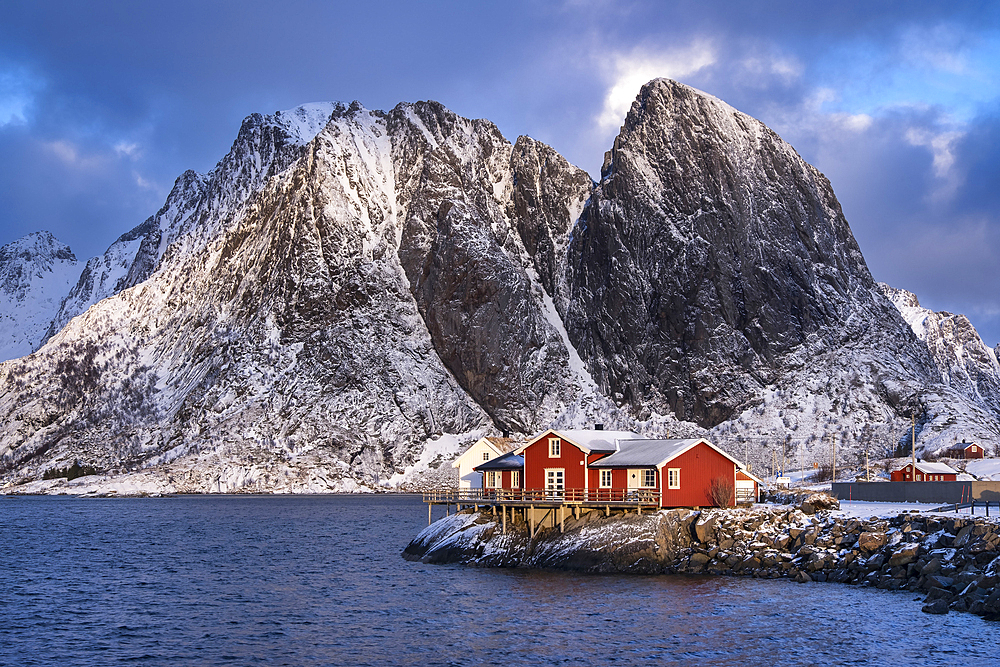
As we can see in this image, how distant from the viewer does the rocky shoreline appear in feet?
169

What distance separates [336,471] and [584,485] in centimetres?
12814

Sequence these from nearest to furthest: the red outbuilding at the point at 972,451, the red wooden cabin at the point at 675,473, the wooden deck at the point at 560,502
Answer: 1. the wooden deck at the point at 560,502
2. the red wooden cabin at the point at 675,473
3. the red outbuilding at the point at 972,451

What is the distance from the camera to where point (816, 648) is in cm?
4009

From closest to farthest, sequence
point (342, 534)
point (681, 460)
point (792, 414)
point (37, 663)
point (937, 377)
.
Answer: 1. point (37, 663)
2. point (681, 460)
3. point (342, 534)
4. point (792, 414)
5. point (937, 377)

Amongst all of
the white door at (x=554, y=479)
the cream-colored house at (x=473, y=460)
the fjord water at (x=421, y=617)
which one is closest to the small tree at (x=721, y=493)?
the white door at (x=554, y=479)

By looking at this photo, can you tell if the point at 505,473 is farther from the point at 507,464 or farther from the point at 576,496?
the point at 576,496

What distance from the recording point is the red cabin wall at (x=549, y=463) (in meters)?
70.1

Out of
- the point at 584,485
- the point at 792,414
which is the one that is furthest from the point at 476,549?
the point at 792,414

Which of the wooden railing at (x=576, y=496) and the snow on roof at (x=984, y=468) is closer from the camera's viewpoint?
the wooden railing at (x=576, y=496)

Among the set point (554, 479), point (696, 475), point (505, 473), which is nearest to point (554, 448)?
Answer: point (554, 479)

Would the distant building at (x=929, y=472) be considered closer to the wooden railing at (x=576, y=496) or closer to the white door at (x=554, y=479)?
the wooden railing at (x=576, y=496)

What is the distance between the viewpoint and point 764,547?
59812 mm

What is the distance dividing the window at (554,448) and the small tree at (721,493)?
36.5 feet

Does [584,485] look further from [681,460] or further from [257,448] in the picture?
[257,448]
